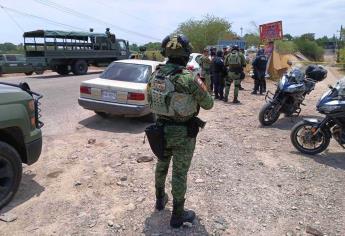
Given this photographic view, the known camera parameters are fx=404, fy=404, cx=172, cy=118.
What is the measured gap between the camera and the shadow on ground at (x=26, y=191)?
4.34 m

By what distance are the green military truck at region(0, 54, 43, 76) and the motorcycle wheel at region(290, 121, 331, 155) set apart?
1833 centimetres

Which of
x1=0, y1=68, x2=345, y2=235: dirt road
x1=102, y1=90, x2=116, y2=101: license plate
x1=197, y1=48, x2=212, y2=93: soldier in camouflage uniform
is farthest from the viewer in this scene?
x1=197, y1=48, x2=212, y2=93: soldier in camouflage uniform

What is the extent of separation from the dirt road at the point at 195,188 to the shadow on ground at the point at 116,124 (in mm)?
313

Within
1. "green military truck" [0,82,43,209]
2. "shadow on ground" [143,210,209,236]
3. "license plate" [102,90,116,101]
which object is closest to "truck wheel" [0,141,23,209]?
"green military truck" [0,82,43,209]

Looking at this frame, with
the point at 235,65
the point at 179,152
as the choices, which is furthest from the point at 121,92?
the point at 235,65

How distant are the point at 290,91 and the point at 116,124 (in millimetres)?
3714

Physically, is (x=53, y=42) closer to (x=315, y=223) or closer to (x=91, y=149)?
(x=91, y=149)

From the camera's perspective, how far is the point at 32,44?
69.7 ft

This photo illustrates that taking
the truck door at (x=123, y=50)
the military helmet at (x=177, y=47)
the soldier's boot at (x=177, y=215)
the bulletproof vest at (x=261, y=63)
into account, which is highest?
the truck door at (x=123, y=50)

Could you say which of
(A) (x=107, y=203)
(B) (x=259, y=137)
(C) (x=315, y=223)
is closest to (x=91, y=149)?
(A) (x=107, y=203)

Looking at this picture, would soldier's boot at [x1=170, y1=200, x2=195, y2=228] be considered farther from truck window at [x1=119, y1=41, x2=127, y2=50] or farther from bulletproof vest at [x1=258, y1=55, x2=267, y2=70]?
truck window at [x1=119, y1=41, x2=127, y2=50]

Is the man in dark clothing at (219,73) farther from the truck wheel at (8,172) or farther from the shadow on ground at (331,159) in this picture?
the truck wheel at (8,172)

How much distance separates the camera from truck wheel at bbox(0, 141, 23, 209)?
416 centimetres

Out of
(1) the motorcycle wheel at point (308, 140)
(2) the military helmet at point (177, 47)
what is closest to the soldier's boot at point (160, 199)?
(2) the military helmet at point (177, 47)
